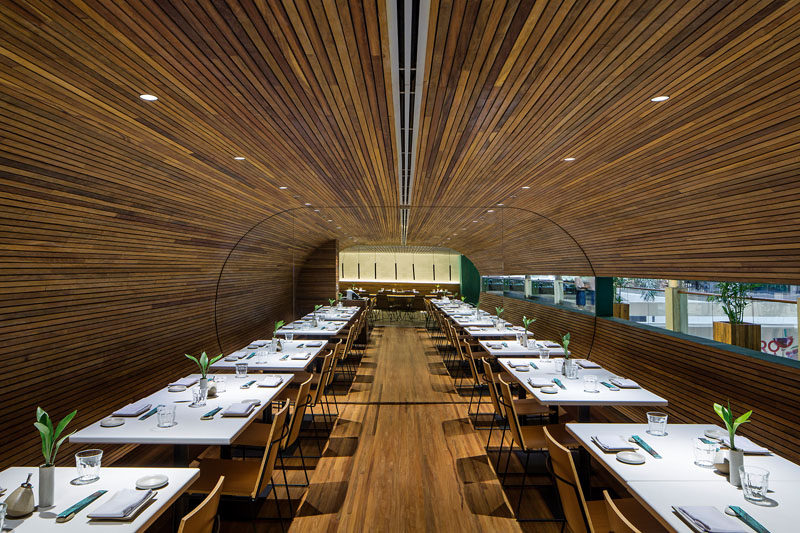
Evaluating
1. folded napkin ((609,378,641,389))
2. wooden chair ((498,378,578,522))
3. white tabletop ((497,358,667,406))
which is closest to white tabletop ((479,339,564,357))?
white tabletop ((497,358,667,406))

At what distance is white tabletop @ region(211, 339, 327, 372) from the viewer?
17.2 feet

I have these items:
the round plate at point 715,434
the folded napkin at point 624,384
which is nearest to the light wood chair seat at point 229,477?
the round plate at point 715,434

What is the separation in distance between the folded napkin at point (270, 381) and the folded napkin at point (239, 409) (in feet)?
2.05

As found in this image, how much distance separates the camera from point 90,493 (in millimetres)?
2238

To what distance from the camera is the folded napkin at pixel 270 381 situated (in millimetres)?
4266

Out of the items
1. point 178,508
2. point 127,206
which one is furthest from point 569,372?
point 127,206

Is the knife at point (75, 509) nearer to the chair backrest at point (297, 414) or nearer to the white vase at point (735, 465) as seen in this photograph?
the chair backrest at point (297, 414)

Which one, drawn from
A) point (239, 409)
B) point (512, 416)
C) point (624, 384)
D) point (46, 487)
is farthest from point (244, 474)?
point (624, 384)

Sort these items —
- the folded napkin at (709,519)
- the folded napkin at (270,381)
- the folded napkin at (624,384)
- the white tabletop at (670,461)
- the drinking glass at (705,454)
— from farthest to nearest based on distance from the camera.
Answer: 1. the folded napkin at (270,381)
2. the folded napkin at (624,384)
3. the drinking glass at (705,454)
4. the white tabletop at (670,461)
5. the folded napkin at (709,519)

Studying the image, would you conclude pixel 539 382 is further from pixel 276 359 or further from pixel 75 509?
pixel 75 509

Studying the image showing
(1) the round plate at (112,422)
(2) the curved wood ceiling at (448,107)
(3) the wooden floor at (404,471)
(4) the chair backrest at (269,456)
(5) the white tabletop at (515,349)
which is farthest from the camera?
(5) the white tabletop at (515,349)

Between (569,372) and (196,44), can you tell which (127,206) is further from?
(569,372)

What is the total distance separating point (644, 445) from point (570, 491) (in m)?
0.61

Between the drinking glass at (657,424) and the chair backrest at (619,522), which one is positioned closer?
the chair backrest at (619,522)
